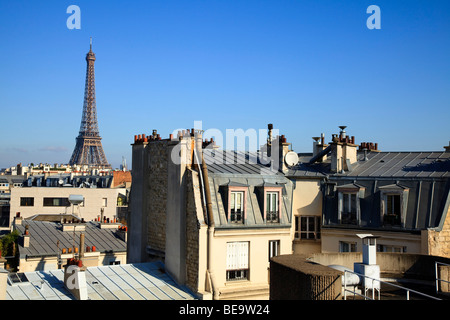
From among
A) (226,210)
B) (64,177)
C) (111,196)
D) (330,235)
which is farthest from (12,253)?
(64,177)

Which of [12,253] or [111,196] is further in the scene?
[111,196]

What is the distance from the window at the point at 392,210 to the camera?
21078 mm

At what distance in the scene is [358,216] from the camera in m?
22.1

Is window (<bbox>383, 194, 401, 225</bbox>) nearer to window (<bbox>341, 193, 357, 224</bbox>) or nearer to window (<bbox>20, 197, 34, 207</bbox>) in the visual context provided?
window (<bbox>341, 193, 357, 224</bbox>)

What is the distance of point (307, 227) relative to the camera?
2358cm

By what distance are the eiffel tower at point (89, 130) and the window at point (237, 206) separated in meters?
170

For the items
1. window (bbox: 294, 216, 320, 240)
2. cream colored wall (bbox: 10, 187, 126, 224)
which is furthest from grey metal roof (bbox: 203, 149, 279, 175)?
cream colored wall (bbox: 10, 187, 126, 224)

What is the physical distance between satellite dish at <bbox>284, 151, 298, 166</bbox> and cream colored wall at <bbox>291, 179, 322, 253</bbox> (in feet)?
4.61

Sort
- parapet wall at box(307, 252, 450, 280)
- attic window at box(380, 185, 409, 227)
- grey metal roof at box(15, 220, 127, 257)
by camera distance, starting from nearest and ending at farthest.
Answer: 1. parapet wall at box(307, 252, 450, 280)
2. attic window at box(380, 185, 409, 227)
3. grey metal roof at box(15, 220, 127, 257)

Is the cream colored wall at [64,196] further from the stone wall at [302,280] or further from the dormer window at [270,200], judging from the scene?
the stone wall at [302,280]

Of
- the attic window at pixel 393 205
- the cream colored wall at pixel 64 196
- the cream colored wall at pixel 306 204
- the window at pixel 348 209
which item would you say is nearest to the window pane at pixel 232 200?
the cream colored wall at pixel 306 204

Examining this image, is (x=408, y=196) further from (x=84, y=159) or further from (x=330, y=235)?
(x=84, y=159)

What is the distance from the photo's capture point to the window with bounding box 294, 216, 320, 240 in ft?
76.9
